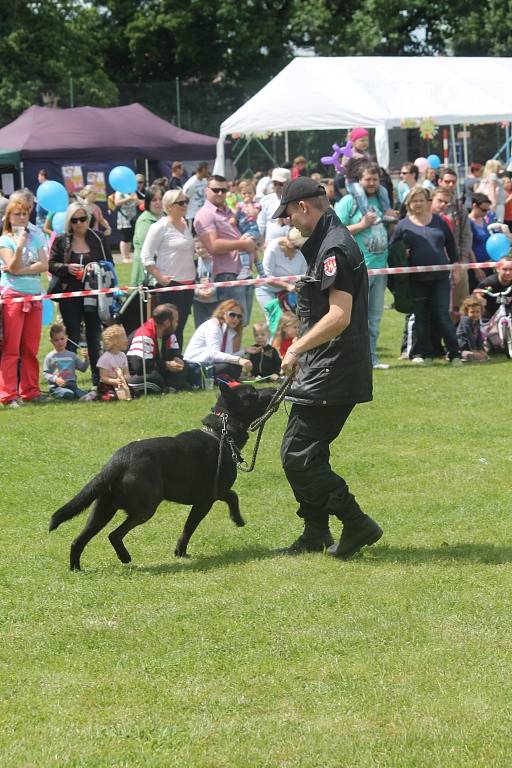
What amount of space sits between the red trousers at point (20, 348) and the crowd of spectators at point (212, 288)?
11mm

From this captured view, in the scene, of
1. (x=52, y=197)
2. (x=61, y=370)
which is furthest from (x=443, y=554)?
(x=52, y=197)

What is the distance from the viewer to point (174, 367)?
1124 cm

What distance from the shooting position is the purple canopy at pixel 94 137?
25.8 metres

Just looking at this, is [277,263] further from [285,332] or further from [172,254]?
[172,254]

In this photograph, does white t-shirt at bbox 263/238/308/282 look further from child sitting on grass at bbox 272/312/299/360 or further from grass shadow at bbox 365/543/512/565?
grass shadow at bbox 365/543/512/565

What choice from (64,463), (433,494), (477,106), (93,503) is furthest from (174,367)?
(477,106)

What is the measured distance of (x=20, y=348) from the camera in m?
10.8

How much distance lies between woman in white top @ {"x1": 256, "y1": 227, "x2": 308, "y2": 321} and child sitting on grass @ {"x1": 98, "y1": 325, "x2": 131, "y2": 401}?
184 centimetres

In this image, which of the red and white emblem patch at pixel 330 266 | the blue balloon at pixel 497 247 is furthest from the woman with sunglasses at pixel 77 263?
the red and white emblem patch at pixel 330 266

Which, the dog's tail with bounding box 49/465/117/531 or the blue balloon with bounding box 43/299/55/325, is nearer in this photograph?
the dog's tail with bounding box 49/465/117/531

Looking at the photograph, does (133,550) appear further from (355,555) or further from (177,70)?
(177,70)

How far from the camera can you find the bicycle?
41.9 feet

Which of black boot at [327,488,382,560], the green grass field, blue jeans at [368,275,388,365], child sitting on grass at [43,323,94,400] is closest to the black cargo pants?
black boot at [327,488,382,560]

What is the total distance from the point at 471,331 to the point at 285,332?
240 cm
